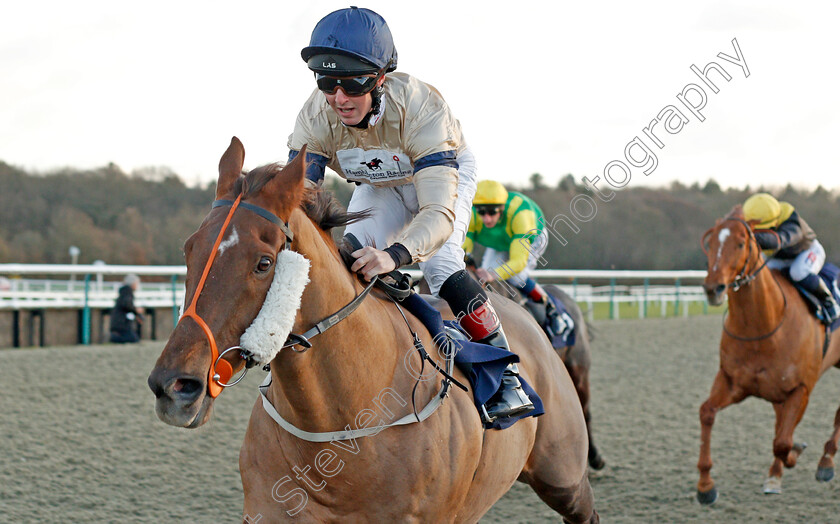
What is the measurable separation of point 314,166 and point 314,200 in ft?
1.89

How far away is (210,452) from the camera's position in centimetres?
612

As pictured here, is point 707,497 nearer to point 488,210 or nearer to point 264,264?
point 488,210

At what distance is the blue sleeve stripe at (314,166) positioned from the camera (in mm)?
2895

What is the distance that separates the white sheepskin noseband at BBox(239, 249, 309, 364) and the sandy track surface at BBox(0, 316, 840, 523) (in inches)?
118

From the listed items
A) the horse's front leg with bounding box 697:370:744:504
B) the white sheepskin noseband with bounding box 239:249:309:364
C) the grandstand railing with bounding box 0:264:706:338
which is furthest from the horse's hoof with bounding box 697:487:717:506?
the grandstand railing with bounding box 0:264:706:338

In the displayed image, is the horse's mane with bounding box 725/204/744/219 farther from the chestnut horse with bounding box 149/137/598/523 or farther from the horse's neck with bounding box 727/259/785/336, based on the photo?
the chestnut horse with bounding box 149/137/598/523

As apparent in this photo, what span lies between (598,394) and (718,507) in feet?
13.3

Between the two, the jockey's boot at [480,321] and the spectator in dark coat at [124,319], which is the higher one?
the jockey's boot at [480,321]

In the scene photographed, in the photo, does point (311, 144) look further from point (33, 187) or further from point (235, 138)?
point (33, 187)

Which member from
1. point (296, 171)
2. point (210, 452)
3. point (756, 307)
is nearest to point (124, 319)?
point (210, 452)

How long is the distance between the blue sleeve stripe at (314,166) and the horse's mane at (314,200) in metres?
0.41

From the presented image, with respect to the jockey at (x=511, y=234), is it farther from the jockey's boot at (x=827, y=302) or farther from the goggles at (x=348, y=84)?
the goggles at (x=348, y=84)

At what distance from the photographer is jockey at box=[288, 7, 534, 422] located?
2.57 m

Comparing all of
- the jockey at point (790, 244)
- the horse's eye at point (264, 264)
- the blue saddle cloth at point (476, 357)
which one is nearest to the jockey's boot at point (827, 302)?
the jockey at point (790, 244)
